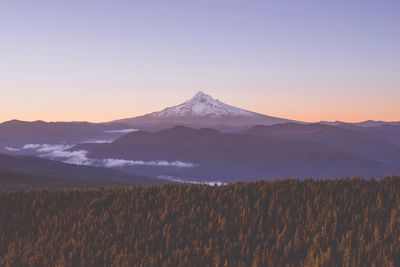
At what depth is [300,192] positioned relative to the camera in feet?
31.8

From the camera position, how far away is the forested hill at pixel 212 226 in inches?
267

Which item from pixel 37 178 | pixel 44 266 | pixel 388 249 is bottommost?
pixel 37 178

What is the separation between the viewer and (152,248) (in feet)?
24.8

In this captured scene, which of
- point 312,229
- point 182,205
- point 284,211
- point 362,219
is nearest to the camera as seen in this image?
point 312,229

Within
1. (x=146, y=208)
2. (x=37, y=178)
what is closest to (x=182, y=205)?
(x=146, y=208)

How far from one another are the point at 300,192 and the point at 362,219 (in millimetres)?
1798

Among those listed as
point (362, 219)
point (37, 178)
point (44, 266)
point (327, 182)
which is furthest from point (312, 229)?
point (37, 178)

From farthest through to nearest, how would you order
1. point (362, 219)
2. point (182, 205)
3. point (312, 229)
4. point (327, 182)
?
point (327, 182) → point (182, 205) → point (362, 219) → point (312, 229)

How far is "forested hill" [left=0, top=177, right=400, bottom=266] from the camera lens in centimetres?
678

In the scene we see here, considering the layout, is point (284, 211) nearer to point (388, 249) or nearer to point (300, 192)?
point (300, 192)

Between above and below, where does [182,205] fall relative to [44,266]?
above

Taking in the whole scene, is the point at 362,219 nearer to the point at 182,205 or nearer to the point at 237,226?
the point at 237,226

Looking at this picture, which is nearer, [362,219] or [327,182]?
[362,219]

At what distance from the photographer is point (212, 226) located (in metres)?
8.13
